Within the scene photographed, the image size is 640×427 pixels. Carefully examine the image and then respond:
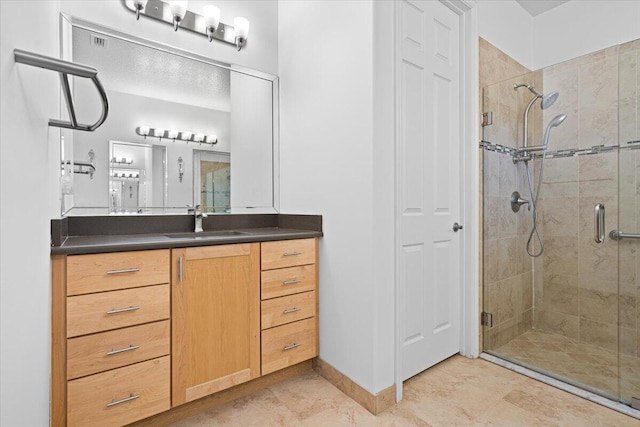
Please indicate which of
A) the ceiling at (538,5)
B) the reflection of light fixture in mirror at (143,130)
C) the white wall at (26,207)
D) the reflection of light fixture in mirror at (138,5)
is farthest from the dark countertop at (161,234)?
the ceiling at (538,5)

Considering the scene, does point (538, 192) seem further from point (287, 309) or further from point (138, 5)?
point (138, 5)

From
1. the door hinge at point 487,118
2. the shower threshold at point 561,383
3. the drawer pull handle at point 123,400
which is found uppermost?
the door hinge at point 487,118

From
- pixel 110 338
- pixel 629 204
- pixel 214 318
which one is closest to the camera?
pixel 110 338

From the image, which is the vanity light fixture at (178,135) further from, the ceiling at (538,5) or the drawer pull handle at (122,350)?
the ceiling at (538,5)

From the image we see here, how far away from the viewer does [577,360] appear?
2.08 m

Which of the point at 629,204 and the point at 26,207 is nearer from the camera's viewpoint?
the point at 26,207

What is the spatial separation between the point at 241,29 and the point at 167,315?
1.79 meters

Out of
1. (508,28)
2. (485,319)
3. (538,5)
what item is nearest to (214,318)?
(485,319)

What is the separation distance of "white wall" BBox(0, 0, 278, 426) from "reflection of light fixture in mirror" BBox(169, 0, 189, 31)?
24.8 inches

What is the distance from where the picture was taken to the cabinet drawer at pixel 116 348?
124 centimetres

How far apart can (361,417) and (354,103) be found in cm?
160

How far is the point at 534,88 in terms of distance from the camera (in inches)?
89.7

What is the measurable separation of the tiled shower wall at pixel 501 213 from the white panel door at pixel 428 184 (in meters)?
0.26

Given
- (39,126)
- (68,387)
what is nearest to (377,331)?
(68,387)
